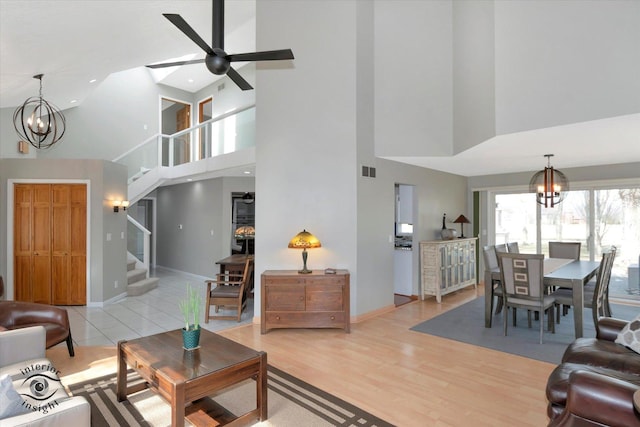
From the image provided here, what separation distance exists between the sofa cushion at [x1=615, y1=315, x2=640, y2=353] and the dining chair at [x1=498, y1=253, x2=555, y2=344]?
140 centimetres

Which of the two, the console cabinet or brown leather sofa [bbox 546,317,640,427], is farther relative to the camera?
the console cabinet

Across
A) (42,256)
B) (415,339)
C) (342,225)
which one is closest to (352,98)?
(342,225)

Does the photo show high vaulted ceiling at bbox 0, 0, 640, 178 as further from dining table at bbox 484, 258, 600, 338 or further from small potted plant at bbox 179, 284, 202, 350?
small potted plant at bbox 179, 284, 202, 350

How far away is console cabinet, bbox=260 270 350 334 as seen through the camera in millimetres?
4645

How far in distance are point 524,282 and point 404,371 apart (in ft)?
6.71

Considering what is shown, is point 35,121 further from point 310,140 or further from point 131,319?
point 310,140

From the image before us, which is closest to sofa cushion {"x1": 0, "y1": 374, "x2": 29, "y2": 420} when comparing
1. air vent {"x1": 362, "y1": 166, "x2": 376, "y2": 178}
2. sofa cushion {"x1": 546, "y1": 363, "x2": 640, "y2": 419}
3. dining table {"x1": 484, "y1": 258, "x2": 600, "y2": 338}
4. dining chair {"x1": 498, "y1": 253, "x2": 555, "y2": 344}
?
sofa cushion {"x1": 546, "y1": 363, "x2": 640, "y2": 419}

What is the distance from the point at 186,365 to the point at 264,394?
62 centimetres

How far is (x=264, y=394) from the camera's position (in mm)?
2676

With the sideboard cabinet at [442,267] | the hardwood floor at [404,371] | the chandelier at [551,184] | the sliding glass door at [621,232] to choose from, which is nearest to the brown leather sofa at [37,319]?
the hardwood floor at [404,371]

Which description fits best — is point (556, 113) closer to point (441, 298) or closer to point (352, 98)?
point (352, 98)

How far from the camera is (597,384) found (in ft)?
6.30

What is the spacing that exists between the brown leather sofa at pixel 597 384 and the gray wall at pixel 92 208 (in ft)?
21.9

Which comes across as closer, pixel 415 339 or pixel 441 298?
pixel 415 339
